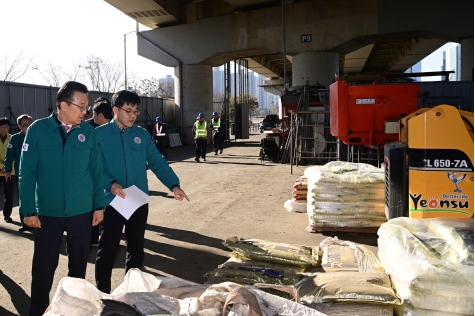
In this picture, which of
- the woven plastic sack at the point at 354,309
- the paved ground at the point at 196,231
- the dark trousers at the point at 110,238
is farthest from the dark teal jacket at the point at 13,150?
the woven plastic sack at the point at 354,309

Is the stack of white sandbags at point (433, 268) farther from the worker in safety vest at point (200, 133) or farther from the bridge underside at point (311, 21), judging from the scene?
the worker in safety vest at point (200, 133)

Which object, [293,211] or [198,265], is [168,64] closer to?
[293,211]

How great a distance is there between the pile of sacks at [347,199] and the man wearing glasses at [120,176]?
2.88m

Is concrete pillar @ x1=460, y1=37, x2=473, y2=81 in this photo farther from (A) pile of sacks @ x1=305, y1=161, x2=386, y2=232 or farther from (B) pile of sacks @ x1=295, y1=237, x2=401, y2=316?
(B) pile of sacks @ x1=295, y1=237, x2=401, y2=316

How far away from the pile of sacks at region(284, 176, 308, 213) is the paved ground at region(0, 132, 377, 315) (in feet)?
0.50

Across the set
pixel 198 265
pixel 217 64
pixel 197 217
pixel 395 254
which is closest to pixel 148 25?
pixel 217 64

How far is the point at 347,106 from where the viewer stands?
7.83m

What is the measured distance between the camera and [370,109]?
7.73 metres

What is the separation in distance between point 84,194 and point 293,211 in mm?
5354

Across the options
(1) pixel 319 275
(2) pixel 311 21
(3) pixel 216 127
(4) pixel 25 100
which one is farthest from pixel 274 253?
(2) pixel 311 21

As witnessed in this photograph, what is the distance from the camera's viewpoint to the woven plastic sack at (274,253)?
14.8 feet

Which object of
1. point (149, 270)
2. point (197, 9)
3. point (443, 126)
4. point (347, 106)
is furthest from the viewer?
point (197, 9)

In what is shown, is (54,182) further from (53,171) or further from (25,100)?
(25,100)

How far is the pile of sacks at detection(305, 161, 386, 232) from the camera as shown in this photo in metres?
6.54
